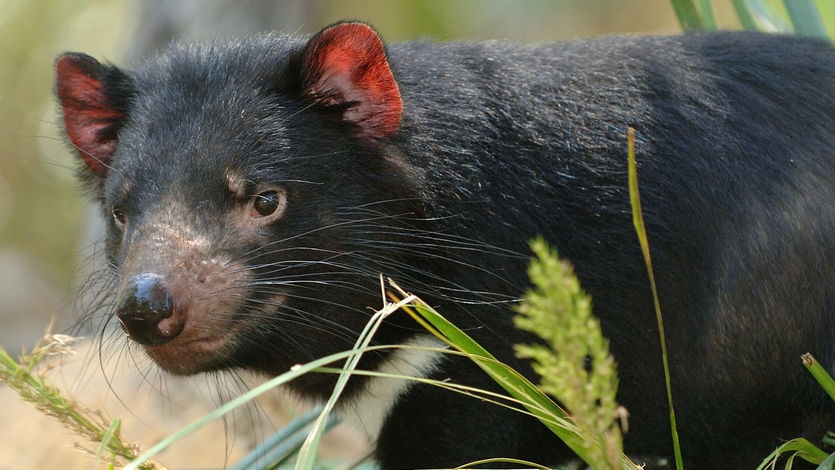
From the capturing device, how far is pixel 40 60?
1375 cm

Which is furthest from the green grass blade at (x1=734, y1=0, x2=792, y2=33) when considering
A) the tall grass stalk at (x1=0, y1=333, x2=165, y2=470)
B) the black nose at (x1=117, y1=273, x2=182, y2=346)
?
the tall grass stalk at (x1=0, y1=333, x2=165, y2=470)

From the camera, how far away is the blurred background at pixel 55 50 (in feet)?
40.2

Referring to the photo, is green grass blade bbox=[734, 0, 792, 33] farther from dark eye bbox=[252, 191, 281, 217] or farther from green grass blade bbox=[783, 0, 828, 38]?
dark eye bbox=[252, 191, 281, 217]

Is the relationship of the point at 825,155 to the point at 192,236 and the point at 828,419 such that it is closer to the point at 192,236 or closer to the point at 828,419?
the point at 828,419

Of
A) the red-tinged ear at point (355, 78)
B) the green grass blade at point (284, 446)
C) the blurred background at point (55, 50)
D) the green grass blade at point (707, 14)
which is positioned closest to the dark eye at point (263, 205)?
the red-tinged ear at point (355, 78)

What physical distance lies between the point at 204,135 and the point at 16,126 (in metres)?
11.0

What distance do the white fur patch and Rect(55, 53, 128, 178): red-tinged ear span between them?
1.23 m

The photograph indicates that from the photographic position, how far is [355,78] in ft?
Result: 11.4

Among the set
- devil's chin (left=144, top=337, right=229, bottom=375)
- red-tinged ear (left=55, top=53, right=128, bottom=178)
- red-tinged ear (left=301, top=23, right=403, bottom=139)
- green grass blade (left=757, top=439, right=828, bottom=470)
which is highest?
red-tinged ear (left=55, top=53, right=128, bottom=178)

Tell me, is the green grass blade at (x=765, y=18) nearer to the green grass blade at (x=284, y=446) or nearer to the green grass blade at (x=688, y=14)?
the green grass blade at (x=688, y=14)

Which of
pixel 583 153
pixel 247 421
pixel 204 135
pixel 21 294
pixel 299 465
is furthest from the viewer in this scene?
pixel 21 294

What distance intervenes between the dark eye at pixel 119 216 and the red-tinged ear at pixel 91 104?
1.12ft

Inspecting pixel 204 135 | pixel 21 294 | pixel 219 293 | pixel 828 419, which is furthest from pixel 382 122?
pixel 21 294

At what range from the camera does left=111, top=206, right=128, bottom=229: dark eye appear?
3496 millimetres
